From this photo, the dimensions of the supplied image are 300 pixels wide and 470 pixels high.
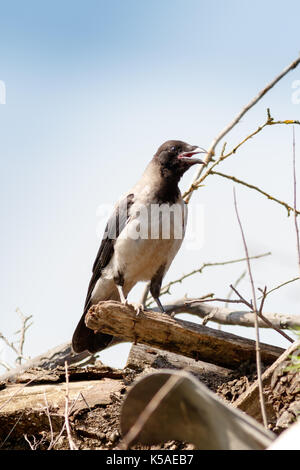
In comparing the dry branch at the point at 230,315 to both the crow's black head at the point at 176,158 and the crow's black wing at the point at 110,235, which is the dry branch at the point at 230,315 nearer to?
the crow's black wing at the point at 110,235

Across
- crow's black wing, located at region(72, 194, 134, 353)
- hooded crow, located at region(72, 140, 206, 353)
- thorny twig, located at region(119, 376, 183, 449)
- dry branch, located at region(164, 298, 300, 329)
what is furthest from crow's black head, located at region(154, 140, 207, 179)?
thorny twig, located at region(119, 376, 183, 449)

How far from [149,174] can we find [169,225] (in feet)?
2.51

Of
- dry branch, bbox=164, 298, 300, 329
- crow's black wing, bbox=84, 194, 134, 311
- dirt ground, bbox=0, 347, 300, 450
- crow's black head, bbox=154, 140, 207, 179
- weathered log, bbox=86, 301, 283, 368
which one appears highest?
crow's black head, bbox=154, 140, 207, 179

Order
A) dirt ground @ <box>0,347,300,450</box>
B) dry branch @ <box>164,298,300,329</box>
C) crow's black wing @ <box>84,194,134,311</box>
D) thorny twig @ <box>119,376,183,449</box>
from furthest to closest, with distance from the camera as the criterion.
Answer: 1. crow's black wing @ <box>84,194,134,311</box>
2. dry branch @ <box>164,298,300,329</box>
3. dirt ground @ <box>0,347,300,450</box>
4. thorny twig @ <box>119,376,183,449</box>

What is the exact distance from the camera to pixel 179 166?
20.8 feet

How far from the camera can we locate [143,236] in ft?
19.1

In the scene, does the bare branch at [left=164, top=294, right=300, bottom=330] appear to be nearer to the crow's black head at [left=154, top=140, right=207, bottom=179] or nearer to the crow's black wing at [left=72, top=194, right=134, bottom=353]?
the crow's black wing at [left=72, top=194, right=134, bottom=353]

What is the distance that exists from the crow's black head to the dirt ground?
209 cm

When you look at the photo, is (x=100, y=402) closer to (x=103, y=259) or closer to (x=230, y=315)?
(x=230, y=315)

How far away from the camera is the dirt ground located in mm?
3604
